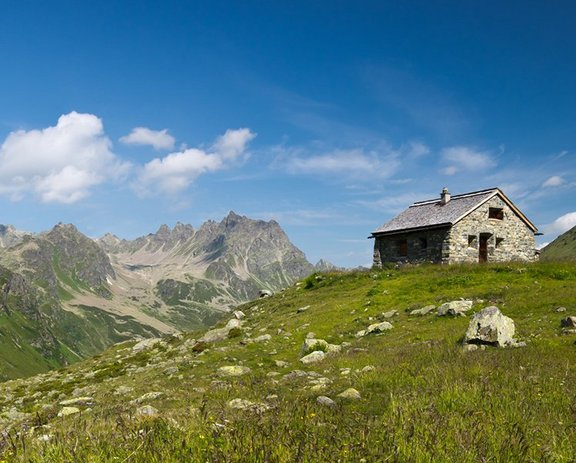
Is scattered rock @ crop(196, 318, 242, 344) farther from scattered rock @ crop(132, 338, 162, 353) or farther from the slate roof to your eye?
the slate roof

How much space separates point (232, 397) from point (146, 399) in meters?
3.21

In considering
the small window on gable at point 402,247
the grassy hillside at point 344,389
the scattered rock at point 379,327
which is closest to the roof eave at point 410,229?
the small window on gable at point 402,247

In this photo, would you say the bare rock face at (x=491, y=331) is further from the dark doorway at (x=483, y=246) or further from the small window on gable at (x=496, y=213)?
the small window on gable at (x=496, y=213)

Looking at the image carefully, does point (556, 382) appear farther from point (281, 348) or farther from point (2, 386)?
point (2, 386)

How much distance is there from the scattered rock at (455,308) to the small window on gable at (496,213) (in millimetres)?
22929

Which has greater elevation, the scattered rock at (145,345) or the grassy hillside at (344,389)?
the grassy hillside at (344,389)

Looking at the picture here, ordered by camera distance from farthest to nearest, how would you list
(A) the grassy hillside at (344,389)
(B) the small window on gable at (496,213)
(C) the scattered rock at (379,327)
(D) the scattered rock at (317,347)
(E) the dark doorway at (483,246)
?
1. (B) the small window on gable at (496,213)
2. (E) the dark doorway at (483,246)
3. (C) the scattered rock at (379,327)
4. (D) the scattered rock at (317,347)
5. (A) the grassy hillside at (344,389)

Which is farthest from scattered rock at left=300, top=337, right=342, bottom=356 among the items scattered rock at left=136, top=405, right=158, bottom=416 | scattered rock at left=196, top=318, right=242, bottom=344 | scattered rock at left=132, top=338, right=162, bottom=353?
scattered rock at left=132, top=338, right=162, bottom=353

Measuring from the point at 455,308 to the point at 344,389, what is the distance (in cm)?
1295

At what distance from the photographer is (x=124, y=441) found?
5.30 meters

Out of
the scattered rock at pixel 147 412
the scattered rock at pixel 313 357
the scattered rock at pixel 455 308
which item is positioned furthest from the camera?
the scattered rock at pixel 455 308

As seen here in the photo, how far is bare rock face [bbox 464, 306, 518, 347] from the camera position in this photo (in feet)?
47.2

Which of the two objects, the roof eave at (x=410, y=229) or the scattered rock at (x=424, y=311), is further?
the roof eave at (x=410, y=229)

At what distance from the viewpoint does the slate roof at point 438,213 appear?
132ft
